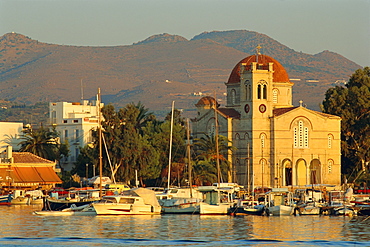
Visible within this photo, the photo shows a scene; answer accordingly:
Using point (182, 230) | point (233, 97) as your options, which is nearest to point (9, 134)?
point (233, 97)

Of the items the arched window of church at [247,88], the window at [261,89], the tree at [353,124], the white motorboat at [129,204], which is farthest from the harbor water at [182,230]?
the tree at [353,124]

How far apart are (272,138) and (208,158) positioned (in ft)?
27.3

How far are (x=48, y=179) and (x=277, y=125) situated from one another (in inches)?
1073

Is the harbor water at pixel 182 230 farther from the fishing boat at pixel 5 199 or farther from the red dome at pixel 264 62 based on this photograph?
the red dome at pixel 264 62

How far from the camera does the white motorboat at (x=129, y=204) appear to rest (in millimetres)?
69312

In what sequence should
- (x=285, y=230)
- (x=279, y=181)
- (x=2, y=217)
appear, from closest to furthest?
(x=285, y=230)
(x=2, y=217)
(x=279, y=181)

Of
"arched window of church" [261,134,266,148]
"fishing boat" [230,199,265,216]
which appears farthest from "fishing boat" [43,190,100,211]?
"arched window of church" [261,134,266,148]

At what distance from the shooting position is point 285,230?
5941 cm

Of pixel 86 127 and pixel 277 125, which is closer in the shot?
pixel 277 125

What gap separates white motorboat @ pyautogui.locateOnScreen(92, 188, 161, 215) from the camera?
69.3 meters

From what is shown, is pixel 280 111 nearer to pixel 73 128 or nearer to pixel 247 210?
pixel 73 128

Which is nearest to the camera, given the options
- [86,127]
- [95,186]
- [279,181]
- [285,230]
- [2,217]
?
[285,230]

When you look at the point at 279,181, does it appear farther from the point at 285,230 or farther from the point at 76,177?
the point at 285,230

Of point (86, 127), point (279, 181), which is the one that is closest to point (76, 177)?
point (86, 127)
